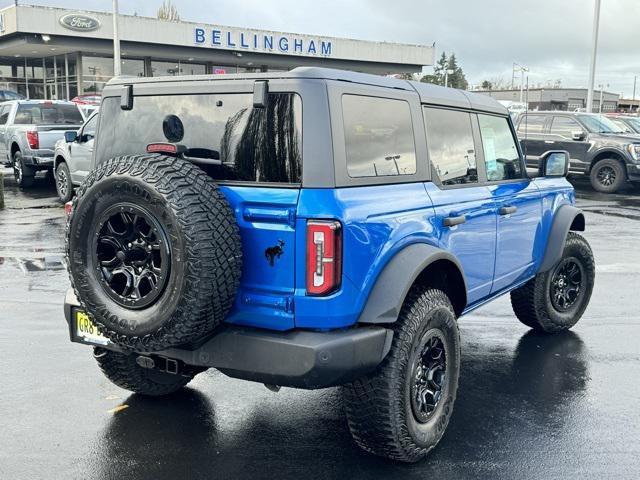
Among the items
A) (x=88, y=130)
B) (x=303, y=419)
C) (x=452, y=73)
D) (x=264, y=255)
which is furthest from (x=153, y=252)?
(x=452, y=73)

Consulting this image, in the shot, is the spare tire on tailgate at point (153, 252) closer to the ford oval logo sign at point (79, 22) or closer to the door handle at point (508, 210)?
the door handle at point (508, 210)

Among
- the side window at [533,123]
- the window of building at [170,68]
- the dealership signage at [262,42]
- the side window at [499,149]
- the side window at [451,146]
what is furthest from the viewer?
the window of building at [170,68]

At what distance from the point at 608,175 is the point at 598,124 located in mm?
1369

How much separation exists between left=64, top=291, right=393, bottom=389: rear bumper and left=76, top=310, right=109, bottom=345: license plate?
59 cm

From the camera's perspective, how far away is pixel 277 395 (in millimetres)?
4535

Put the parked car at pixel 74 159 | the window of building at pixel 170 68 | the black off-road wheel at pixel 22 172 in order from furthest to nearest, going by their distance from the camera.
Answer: the window of building at pixel 170 68 < the black off-road wheel at pixel 22 172 < the parked car at pixel 74 159

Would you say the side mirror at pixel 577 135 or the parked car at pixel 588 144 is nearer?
the parked car at pixel 588 144

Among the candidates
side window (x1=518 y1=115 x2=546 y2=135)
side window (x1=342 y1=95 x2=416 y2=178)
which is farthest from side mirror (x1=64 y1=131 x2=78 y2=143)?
side window (x1=518 y1=115 x2=546 y2=135)

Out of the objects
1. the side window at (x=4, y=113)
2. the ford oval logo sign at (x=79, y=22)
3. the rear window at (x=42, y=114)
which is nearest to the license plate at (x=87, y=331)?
the rear window at (x=42, y=114)

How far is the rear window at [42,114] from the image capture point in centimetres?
1548

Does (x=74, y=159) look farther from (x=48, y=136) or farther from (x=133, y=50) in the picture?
(x=133, y=50)

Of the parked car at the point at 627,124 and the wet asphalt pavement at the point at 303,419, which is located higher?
the parked car at the point at 627,124

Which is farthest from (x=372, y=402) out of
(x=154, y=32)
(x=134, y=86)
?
(x=154, y=32)

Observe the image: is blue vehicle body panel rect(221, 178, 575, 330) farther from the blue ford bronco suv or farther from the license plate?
the license plate
